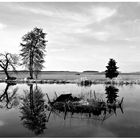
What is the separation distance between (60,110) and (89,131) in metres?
6.80

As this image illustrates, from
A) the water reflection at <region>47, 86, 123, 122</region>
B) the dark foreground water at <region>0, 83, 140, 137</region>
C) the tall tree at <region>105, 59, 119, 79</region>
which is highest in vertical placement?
the tall tree at <region>105, 59, 119, 79</region>

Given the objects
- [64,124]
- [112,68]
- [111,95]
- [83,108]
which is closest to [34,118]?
[64,124]

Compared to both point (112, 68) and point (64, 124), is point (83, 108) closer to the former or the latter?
point (64, 124)

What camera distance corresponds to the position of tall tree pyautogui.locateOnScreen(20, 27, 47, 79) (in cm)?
5531

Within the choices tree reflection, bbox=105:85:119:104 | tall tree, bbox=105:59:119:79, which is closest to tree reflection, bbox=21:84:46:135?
tree reflection, bbox=105:85:119:104

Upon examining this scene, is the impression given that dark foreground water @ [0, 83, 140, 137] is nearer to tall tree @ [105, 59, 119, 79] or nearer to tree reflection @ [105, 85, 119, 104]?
tree reflection @ [105, 85, 119, 104]

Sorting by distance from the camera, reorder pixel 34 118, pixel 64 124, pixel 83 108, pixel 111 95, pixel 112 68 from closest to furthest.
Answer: pixel 64 124 < pixel 34 118 < pixel 83 108 < pixel 111 95 < pixel 112 68

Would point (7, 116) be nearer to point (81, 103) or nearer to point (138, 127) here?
point (81, 103)

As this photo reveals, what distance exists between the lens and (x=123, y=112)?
20.0 metres

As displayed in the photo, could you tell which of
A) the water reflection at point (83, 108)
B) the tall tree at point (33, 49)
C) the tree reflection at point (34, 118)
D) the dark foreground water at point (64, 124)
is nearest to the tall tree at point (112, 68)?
the tall tree at point (33, 49)

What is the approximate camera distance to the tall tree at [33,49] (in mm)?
55312

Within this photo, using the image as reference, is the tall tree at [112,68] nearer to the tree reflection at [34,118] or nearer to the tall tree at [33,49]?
the tall tree at [33,49]

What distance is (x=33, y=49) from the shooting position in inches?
2200

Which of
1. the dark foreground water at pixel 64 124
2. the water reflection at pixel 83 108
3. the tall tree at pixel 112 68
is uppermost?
the tall tree at pixel 112 68
